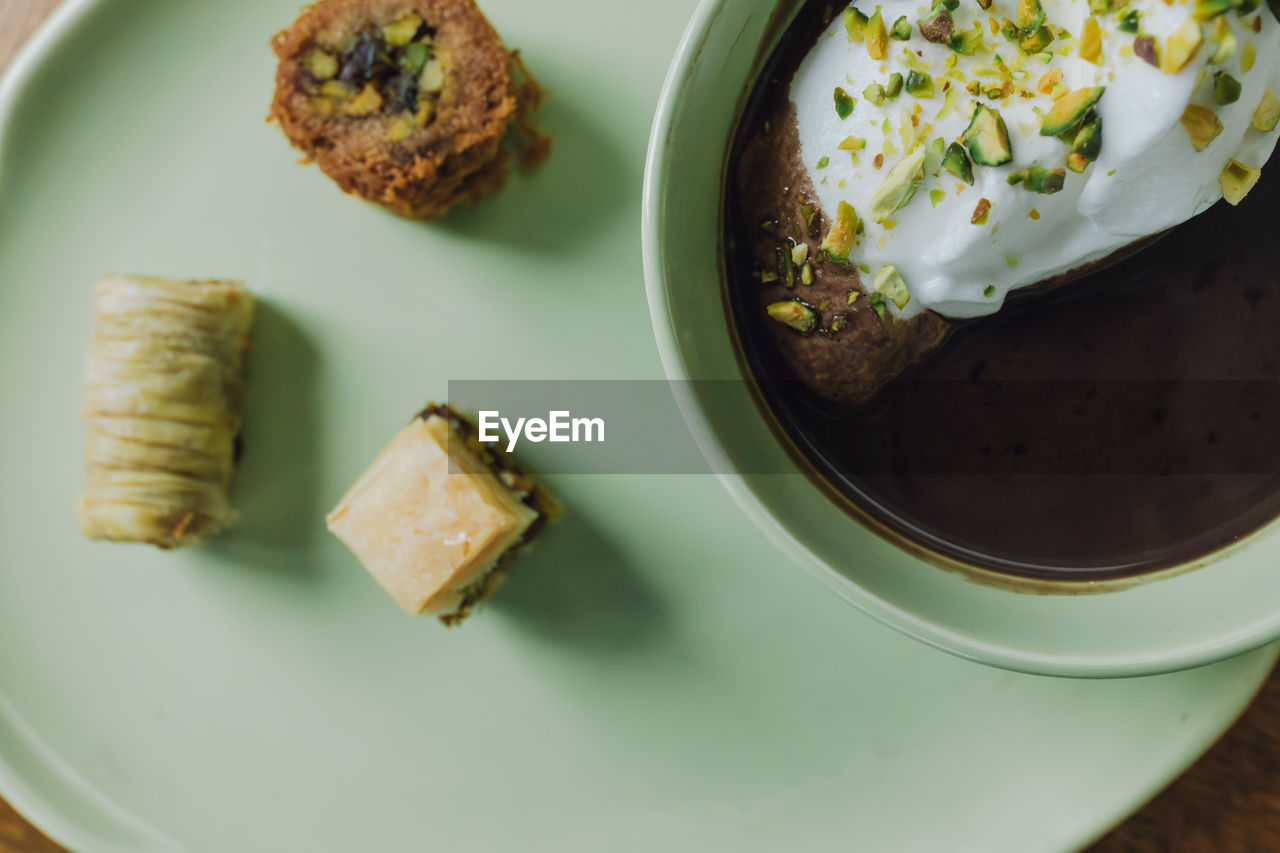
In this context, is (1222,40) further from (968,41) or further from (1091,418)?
(1091,418)

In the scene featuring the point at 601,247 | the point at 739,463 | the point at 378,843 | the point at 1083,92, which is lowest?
the point at 378,843

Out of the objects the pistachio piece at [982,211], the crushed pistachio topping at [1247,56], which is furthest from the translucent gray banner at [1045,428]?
the crushed pistachio topping at [1247,56]

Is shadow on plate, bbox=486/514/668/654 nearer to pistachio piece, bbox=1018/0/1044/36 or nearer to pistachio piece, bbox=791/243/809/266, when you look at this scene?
pistachio piece, bbox=791/243/809/266

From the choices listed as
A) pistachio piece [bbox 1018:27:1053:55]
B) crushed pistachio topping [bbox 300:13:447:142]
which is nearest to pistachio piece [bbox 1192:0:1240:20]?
pistachio piece [bbox 1018:27:1053:55]

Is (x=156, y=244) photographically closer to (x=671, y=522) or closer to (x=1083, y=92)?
(x=671, y=522)

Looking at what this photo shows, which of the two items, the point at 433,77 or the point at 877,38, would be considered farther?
the point at 433,77

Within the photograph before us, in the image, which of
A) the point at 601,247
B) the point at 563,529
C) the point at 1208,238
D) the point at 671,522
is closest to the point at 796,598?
the point at 671,522

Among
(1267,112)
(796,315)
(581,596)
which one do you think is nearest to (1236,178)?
(1267,112)
